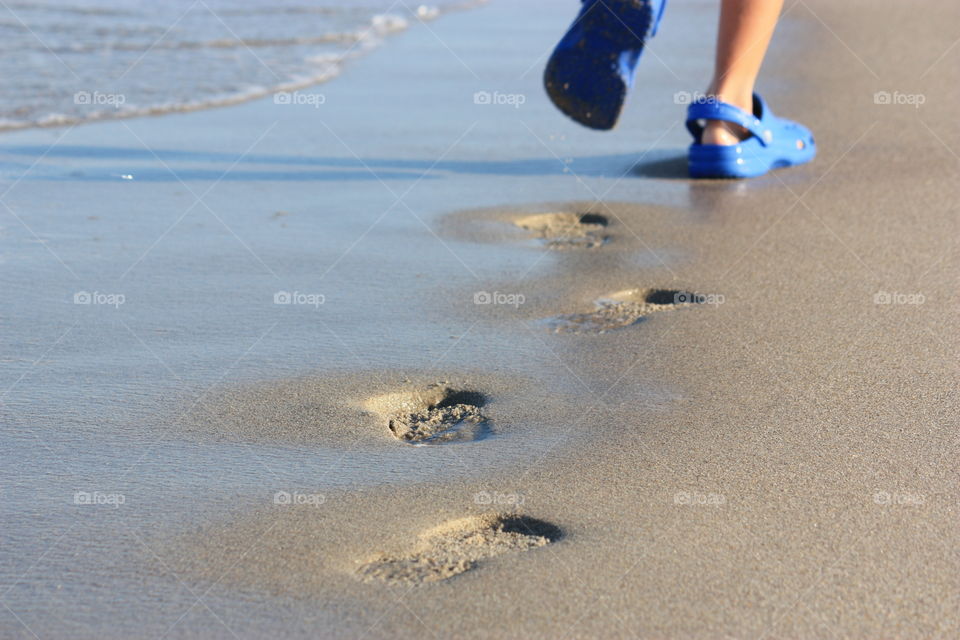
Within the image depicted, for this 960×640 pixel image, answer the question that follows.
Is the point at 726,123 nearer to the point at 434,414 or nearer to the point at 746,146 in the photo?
the point at 746,146

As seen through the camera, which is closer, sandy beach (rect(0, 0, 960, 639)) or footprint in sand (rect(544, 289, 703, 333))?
sandy beach (rect(0, 0, 960, 639))

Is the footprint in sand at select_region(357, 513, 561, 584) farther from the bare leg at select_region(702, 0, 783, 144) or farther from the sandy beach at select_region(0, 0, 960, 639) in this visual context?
the bare leg at select_region(702, 0, 783, 144)

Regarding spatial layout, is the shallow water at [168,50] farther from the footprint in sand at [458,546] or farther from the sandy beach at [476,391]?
the footprint in sand at [458,546]

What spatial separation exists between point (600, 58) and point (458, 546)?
1.77 meters

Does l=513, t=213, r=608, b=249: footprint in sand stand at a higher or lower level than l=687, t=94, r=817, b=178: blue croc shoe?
lower

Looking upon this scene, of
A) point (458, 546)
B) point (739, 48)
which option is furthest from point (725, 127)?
point (458, 546)

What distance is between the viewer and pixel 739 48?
3.79m

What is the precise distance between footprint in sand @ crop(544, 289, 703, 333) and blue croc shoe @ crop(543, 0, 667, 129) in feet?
2.04

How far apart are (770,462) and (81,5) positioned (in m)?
8.41

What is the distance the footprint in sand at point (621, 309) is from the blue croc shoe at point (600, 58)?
621 millimetres

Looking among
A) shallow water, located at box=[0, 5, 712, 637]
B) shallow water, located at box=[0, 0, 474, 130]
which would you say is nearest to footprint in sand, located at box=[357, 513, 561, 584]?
shallow water, located at box=[0, 5, 712, 637]

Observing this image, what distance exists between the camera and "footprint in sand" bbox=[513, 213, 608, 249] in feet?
10.6

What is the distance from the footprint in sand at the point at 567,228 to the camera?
127 inches

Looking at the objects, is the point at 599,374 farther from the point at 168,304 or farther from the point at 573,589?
the point at 168,304
